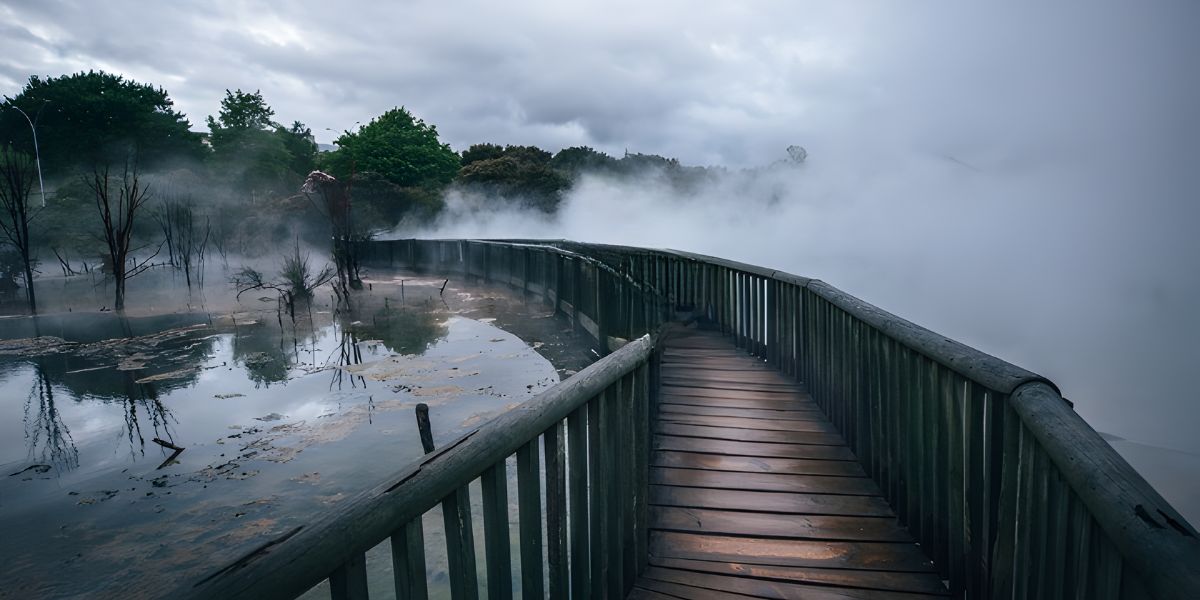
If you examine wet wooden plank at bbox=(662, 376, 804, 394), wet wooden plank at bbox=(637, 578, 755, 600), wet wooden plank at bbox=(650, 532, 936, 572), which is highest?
wet wooden plank at bbox=(662, 376, 804, 394)

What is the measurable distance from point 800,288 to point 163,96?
209 ft

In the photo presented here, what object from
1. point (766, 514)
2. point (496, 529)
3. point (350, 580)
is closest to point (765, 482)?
point (766, 514)

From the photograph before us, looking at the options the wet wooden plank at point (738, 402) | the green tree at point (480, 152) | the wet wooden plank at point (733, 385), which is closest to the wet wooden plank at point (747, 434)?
the wet wooden plank at point (738, 402)

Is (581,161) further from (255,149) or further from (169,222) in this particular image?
(169,222)

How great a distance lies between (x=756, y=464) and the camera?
185 inches

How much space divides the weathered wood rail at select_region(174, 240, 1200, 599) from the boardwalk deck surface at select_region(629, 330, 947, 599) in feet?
0.48

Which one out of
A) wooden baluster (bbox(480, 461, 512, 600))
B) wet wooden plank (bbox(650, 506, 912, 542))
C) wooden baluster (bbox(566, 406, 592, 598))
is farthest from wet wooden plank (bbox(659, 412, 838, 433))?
wooden baluster (bbox(480, 461, 512, 600))

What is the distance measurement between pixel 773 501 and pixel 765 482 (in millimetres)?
281

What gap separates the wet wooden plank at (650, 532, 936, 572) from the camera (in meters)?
3.33

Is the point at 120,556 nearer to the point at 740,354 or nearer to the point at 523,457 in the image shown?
the point at 523,457

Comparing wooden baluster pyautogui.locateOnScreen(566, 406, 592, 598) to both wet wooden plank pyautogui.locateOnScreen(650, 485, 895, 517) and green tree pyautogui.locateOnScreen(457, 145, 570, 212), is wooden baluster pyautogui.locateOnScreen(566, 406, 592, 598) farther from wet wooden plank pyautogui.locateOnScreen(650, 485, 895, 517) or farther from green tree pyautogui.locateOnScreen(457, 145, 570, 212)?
green tree pyautogui.locateOnScreen(457, 145, 570, 212)

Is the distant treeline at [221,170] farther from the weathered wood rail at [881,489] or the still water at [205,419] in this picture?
the weathered wood rail at [881,489]

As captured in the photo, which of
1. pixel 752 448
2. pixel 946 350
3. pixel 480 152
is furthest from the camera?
pixel 480 152

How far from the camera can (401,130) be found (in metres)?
55.0
